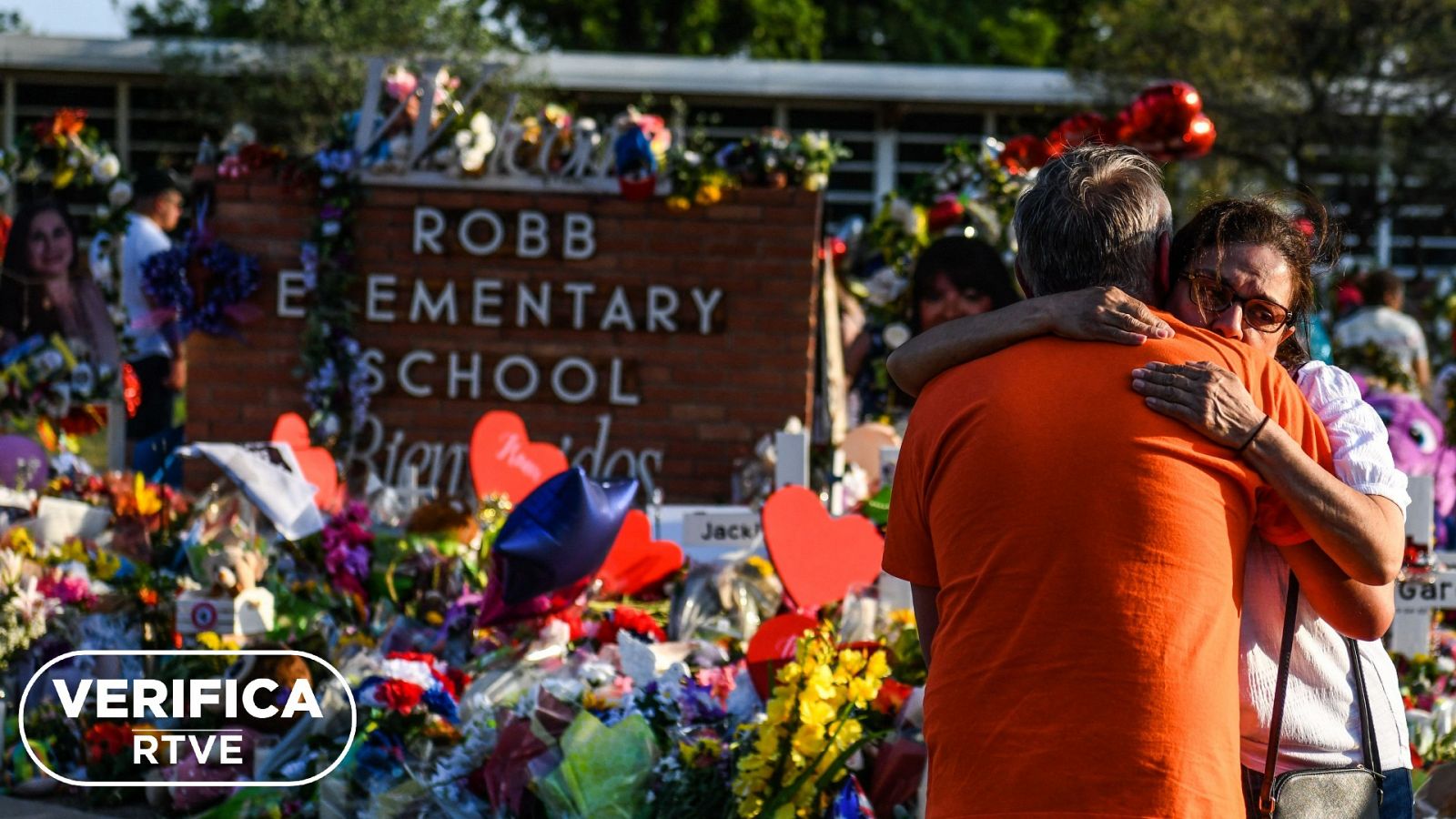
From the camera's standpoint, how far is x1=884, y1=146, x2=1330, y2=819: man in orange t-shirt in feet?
5.49

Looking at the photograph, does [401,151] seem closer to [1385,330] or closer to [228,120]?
[1385,330]

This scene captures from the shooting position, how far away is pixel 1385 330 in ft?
22.5

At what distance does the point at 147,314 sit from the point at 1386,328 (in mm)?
5529

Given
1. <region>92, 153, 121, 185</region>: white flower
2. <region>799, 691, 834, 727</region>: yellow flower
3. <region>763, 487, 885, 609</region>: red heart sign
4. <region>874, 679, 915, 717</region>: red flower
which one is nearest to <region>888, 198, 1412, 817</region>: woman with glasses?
<region>799, 691, 834, 727</region>: yellow flower

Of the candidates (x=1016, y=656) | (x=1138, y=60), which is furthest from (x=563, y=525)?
(x=1138, y=60)

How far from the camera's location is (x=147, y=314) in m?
7.57

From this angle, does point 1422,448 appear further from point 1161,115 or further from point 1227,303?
point 1227,303

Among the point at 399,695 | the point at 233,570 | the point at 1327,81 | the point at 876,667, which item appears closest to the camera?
the point at 876,667

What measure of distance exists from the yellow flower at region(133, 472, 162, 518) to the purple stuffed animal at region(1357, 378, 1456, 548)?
4.20 metres

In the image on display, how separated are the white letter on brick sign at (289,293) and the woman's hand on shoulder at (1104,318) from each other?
594 centimetres

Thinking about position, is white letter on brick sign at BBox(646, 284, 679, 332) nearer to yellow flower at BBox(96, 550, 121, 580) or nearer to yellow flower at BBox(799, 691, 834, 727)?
yellow flower at BBox(96, 550, 121, 580)

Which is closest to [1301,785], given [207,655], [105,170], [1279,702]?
[1279,702]

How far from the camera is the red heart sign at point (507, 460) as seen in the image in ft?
16.6

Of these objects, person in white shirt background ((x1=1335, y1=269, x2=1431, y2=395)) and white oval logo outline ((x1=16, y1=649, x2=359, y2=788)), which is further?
person in white shirt background ((x1=1335, y1=269, x2=1431, y2=395))
